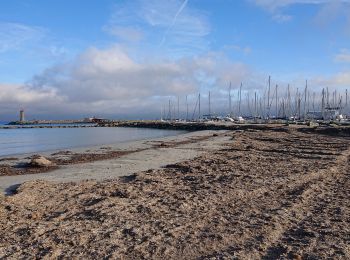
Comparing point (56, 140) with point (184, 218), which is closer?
point (184, 218)

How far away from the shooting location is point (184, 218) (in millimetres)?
8523

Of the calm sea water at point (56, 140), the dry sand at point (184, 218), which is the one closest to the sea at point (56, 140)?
the calm sea water at point (56, 140)

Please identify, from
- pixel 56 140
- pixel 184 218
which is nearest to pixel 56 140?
pixel 56 140

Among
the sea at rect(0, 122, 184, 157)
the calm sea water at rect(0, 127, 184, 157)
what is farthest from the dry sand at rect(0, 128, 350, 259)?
the calm sea water at rect(0, 127, 184, 157)

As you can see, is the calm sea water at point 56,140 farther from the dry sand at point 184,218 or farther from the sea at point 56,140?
the dry sand at point 184,218

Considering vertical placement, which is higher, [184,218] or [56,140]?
[184,218]

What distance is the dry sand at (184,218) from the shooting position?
6.61 meters

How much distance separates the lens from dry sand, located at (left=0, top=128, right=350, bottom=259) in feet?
21.7

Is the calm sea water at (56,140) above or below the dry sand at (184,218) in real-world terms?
below

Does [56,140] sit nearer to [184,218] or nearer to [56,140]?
[56,140]

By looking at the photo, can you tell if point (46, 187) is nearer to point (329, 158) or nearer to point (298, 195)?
point (298, 195)

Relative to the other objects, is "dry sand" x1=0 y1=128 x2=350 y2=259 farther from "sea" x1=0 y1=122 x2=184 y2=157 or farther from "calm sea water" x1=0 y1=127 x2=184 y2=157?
"calm sea water" x1=0 y1=127 x2=184 y2=157

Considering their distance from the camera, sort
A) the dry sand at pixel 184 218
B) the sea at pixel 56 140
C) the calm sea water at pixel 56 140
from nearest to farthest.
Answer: the dry sand at pixel 184 218
the sea at pixel 56 140
the calm sea water at pixel 56 140

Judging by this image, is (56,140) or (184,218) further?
(56,140)
